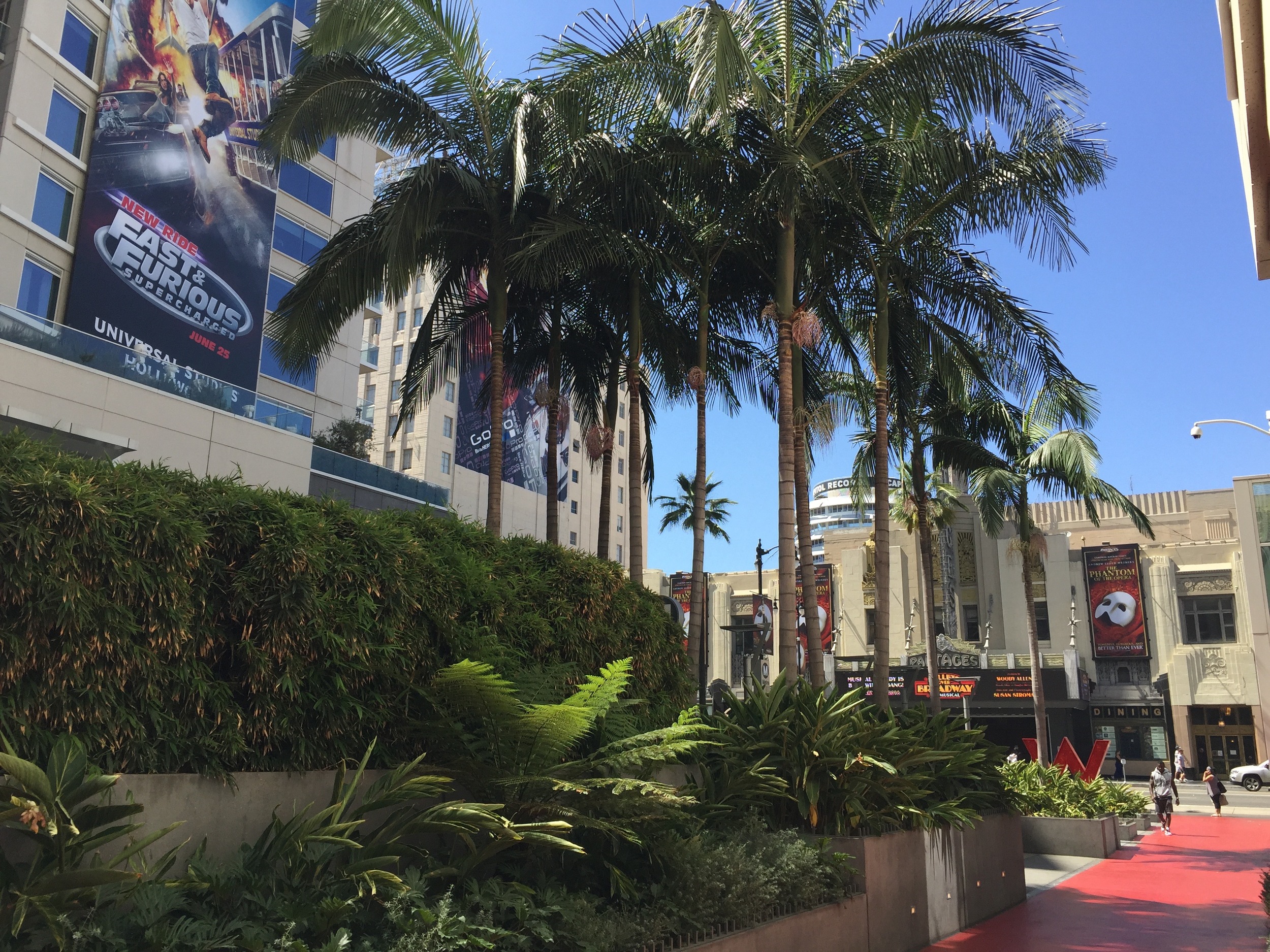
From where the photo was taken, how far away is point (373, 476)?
29891 millimetres

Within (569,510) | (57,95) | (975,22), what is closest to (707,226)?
(975,22)

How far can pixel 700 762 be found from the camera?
950cm

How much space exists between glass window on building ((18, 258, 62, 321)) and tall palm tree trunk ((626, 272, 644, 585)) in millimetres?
20105

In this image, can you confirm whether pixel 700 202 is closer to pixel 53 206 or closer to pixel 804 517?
pixel 804 517

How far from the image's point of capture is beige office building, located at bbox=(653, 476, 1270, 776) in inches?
1834

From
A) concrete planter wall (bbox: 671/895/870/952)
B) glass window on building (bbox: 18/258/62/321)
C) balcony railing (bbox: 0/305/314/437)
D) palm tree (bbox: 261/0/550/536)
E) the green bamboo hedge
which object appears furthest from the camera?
glass window on building (bbox: 18/258/62/321)

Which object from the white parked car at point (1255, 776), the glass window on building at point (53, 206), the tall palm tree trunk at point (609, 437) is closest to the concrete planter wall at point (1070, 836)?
the tall palm tree trunk at point (609, 437)

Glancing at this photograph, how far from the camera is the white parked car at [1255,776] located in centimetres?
4081

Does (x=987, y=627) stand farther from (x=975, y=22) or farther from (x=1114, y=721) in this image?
(x=975, y=22)

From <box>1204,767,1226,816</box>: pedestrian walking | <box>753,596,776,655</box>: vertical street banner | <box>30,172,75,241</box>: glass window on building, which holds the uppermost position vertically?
<box>30,172,75,241</box>: glass window on building

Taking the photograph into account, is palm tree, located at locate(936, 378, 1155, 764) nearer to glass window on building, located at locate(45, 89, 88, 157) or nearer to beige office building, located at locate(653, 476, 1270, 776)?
beige office building, located at locate(653, 476, 1270, 776)

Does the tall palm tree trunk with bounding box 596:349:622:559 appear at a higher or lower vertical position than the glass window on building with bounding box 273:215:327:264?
lower

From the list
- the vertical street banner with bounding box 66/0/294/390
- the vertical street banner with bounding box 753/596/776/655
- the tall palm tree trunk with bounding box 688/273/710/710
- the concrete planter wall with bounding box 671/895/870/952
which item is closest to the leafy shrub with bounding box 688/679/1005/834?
the concrete planter wall with bounding box 671/895/870/952

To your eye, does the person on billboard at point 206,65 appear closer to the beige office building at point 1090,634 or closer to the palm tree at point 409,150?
the palm tree at point 409,150
